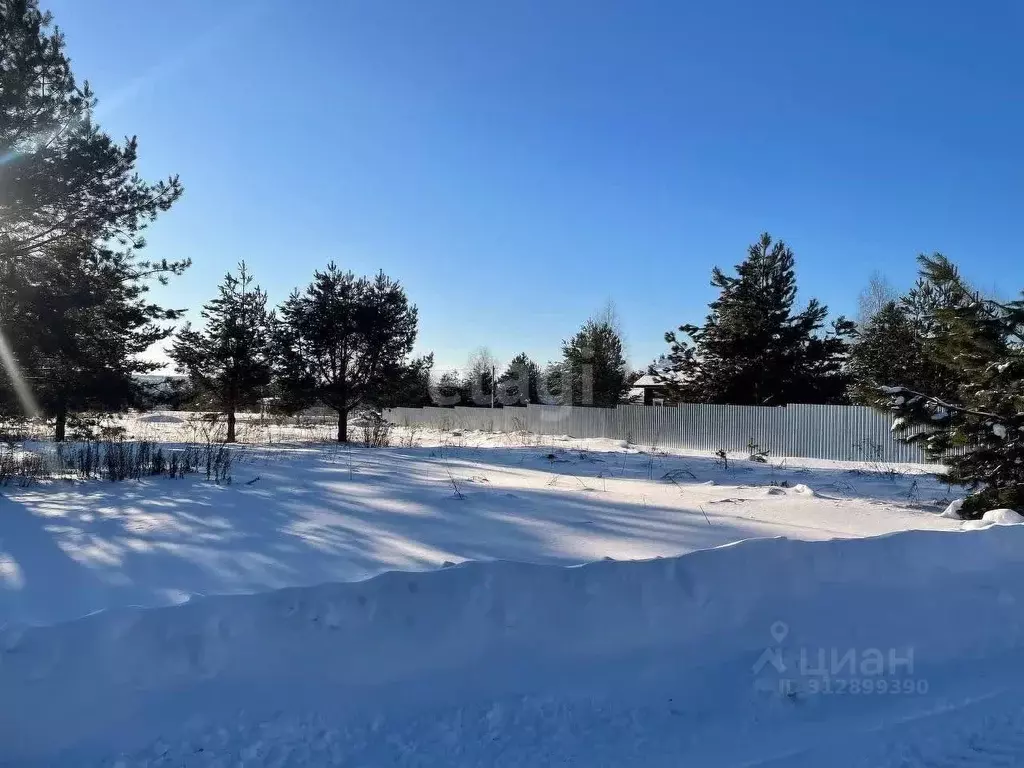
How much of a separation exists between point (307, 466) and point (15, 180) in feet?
22.0

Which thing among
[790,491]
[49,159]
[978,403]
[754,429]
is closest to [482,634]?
[790,491]

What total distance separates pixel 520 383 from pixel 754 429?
31.3 m

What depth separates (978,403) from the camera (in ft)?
27.2

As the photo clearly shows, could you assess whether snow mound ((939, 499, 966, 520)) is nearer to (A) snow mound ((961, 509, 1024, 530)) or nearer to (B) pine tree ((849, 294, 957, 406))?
(A) snow mound ((961, 509, 1024, 530))

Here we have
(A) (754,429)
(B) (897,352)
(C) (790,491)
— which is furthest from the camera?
(B) (897,352)

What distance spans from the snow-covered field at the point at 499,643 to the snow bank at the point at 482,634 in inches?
0.5

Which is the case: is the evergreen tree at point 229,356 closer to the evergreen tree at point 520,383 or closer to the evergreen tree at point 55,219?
the evergreen tree at point 55,219

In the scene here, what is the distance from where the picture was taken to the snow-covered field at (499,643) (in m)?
3.24

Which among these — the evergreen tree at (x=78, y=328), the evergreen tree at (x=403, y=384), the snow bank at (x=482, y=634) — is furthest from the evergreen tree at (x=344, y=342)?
the snow bank at (x=482, y=634)

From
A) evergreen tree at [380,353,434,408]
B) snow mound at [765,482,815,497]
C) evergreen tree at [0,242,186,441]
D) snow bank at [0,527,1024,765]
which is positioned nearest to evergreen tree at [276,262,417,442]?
evergreen tree at [380,353,434,408]

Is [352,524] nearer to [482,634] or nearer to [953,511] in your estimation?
[482,634]

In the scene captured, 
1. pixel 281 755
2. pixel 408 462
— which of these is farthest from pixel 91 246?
pixel 281 755

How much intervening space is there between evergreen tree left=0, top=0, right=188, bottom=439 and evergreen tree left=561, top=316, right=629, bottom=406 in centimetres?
2370

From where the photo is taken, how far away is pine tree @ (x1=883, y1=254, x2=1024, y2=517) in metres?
7.76
